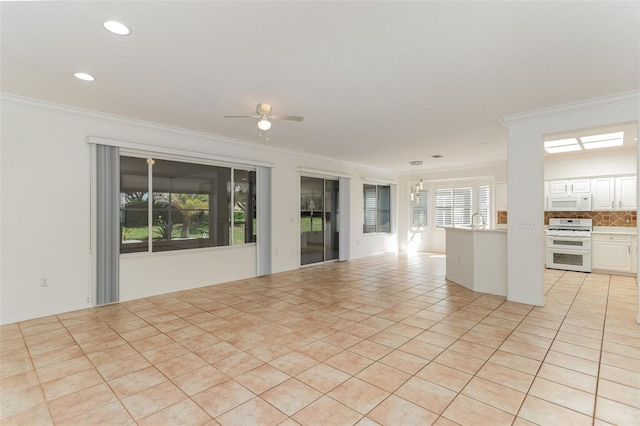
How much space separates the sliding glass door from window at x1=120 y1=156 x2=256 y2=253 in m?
1.48

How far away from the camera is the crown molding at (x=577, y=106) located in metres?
3.64

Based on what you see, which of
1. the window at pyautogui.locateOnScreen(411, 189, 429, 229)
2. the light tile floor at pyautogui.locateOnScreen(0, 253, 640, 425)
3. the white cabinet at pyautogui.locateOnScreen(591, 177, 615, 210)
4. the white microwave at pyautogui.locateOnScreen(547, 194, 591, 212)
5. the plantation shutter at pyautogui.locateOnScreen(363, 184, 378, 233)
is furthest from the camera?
the window at pyautogui.locateOnScreen(411, 189, 429, 229)

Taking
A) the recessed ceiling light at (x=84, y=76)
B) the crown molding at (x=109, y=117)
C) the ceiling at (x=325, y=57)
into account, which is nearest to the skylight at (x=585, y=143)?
the ceiling at (x=325, y=57)

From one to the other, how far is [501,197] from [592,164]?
6.45 feet

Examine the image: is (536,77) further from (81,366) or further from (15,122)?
(15,122)

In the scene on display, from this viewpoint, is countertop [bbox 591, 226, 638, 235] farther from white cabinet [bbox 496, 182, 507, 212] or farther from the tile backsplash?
white cabinet [bbox 496, 182, 507, 212]

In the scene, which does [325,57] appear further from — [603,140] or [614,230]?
[614,230]

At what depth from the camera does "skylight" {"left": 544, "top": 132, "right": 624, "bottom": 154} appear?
5394 mm

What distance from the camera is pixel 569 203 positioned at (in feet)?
22.3

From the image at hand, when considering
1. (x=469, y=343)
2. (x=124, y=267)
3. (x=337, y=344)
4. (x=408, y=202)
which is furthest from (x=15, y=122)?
(x=408, y=202)

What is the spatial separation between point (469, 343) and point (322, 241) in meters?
5.04

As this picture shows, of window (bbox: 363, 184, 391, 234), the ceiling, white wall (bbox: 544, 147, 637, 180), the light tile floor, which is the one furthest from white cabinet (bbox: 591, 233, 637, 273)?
window (bbox: 363, 184, 391, 234)

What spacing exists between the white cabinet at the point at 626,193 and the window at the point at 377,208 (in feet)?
17.7

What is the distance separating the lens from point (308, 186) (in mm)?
7520
